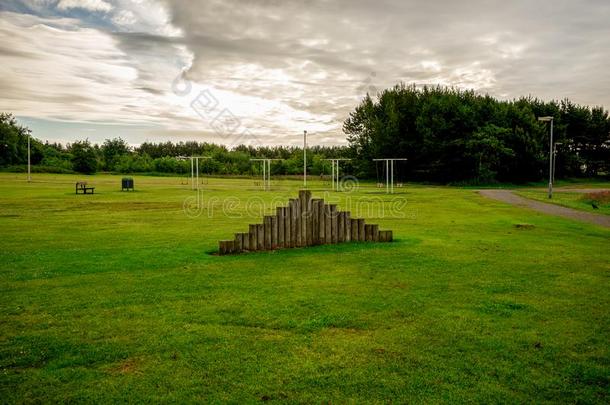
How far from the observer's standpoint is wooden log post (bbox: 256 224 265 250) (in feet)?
40.0

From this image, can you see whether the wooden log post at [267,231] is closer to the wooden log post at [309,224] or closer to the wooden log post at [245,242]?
the wooden log post at [245,242]

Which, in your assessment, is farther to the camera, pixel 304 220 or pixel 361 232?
pixel 361 232

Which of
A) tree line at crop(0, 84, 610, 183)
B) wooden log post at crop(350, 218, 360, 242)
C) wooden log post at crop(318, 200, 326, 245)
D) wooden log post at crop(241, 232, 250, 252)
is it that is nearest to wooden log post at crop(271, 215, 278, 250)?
wooden log post at crop(241, 232, 250, 252)

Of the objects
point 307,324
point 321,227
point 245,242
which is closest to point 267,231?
point 245,242

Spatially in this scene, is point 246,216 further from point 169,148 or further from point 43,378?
point 169,148

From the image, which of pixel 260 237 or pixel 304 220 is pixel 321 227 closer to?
pixel 304 220

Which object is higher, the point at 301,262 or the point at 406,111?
the point at 406,111

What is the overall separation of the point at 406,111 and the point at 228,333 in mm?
70892

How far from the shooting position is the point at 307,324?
646 cm

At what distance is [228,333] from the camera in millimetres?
6121

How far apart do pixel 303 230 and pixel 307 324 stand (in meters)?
6.37

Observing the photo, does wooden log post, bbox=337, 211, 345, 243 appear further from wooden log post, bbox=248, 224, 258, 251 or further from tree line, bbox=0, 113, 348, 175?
tree line, bbox=0, 113, 348, 175

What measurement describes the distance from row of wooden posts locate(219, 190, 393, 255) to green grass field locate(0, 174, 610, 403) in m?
0.55

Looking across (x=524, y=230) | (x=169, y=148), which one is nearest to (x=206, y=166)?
(x=169, y=148)
